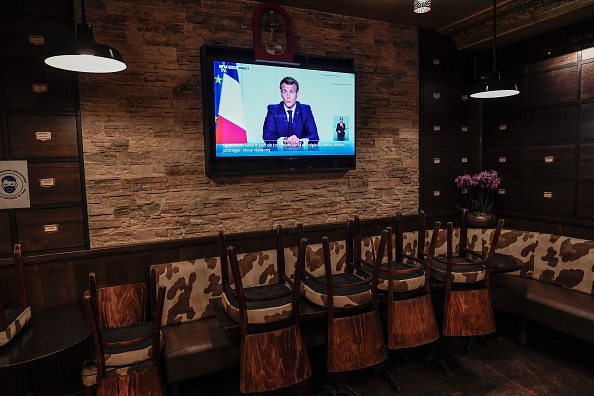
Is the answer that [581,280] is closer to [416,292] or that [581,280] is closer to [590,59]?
[416,292]

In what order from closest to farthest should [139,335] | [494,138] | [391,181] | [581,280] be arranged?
[139,335]
[581,280]
[391,181]
[494,138]

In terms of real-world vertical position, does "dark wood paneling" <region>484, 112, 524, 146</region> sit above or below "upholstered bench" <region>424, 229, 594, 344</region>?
above

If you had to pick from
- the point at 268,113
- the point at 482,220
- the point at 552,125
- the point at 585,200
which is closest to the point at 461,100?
the point at 552,125

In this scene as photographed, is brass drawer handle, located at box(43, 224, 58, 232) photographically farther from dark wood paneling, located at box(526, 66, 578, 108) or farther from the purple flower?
dark wood paneling, located at box(526, 66, 578, 108)

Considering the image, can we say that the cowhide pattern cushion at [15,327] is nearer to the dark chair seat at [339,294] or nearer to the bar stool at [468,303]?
the dark chair seat at [339,294]

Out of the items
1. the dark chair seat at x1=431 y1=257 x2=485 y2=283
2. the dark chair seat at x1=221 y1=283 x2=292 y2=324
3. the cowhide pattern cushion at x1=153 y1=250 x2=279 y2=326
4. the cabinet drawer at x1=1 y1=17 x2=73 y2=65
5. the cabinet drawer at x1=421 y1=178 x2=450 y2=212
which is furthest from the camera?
the cabinet drawer at x1=421 y1=178 x2=450 y2=212

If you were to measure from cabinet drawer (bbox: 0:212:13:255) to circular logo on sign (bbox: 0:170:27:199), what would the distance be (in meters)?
0.13

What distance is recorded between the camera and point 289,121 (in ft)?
10.6

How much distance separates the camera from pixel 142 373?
2.14 metres

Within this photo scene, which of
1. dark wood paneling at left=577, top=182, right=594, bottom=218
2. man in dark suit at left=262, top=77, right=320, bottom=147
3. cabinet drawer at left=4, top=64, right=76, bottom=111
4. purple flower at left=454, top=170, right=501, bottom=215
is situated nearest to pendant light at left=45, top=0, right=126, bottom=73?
cabinet drawer at left=4, top=64, right=76, bottom=111

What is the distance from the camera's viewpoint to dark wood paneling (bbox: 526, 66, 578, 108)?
340 centimetres

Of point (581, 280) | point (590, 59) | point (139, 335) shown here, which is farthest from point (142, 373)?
point (590, 59)

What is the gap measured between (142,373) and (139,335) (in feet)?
0.80

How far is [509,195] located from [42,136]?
13.4 ft
